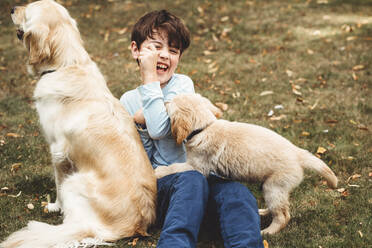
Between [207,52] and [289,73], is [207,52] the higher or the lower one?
the higher one

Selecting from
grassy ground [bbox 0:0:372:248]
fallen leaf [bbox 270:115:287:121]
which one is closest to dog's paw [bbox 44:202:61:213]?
grassy ground [bbox 0:0:372:248]

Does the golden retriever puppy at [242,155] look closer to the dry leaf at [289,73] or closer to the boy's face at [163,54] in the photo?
the boy's face at [163,54]

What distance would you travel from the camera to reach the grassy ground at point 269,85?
3170 millimetres

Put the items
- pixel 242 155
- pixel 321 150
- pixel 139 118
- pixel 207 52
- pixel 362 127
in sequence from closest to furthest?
pixel 242 155
pixel 139 118
pixel 321 150
pixel 362 127
pixel 207 52

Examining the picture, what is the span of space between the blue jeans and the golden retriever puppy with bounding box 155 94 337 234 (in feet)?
0.69

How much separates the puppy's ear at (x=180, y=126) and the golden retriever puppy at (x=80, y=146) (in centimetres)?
30

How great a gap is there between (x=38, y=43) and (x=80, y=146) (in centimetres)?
86

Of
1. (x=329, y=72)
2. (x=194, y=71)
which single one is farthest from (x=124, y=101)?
(x=329, y=72)

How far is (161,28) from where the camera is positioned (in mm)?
3174

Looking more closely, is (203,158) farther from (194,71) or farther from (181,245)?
(194,71)

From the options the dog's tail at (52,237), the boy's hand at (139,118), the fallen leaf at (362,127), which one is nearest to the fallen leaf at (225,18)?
the fallen leaf at (362,127)

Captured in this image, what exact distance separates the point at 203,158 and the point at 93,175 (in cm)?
91

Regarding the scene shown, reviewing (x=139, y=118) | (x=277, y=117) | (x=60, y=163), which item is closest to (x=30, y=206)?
(x=60, y=163)

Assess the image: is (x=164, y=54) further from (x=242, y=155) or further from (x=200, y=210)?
(x=200, y=210)
